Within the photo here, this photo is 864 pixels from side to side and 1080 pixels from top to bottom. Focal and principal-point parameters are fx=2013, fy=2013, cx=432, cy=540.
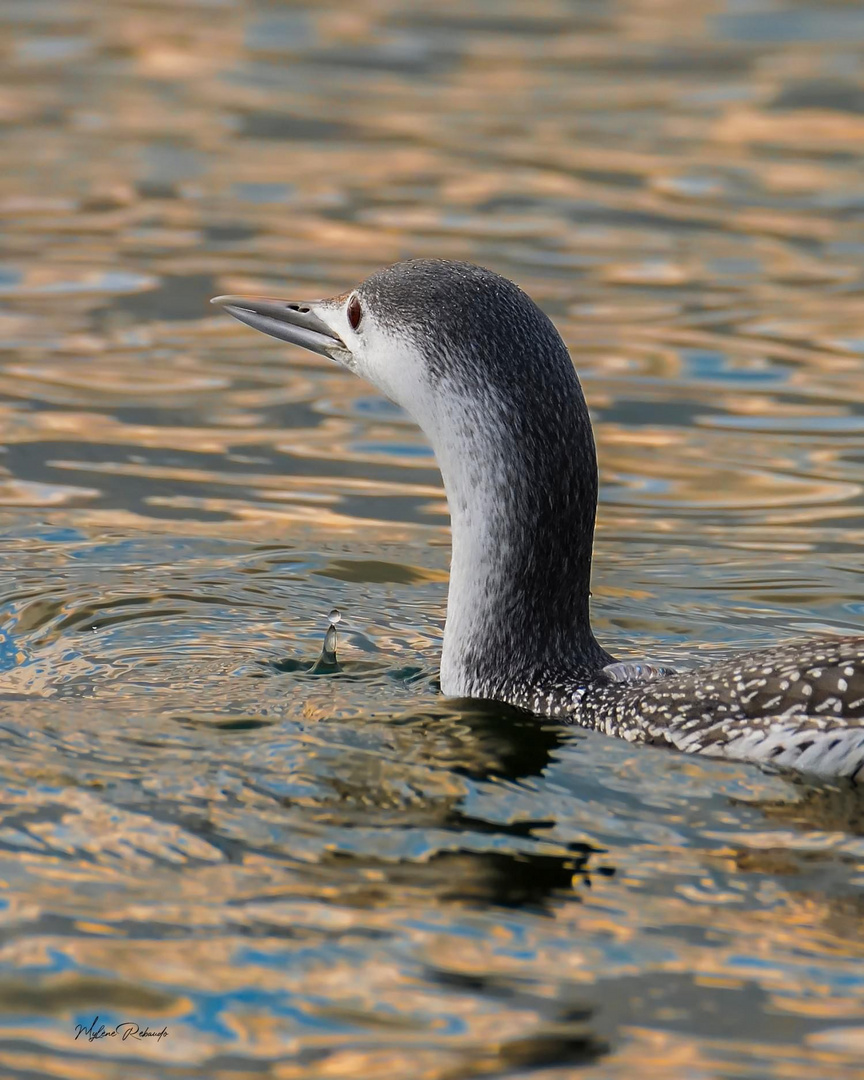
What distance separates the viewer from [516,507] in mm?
5672

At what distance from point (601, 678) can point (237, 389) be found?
4405 millimetres

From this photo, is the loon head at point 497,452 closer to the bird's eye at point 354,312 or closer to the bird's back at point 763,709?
the bird's eye at point 354,312

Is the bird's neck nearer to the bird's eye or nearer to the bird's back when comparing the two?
the bird's back

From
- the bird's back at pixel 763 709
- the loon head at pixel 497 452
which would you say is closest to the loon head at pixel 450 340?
the loon head at pixel 497 452

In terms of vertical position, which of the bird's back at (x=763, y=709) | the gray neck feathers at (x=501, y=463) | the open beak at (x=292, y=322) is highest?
the open beak at (x=292, y=322)

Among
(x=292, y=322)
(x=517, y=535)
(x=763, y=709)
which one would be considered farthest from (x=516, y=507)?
(x=292, y=322)

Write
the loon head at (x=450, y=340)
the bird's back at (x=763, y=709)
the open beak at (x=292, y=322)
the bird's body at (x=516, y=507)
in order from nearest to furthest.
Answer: the bird's back at (x=763, y=709), the bird's body at (x=516, y=507), the loon head at (x=450, y=340), the open beak at (x=292, y=322)

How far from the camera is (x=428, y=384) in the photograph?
573cm

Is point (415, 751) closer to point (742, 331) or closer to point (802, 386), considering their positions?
point (802, 386)

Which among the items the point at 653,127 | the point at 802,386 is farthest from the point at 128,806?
the point at 653,127

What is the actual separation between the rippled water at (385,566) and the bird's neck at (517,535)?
247 mm

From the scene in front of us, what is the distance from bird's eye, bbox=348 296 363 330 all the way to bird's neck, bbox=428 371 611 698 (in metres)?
0.50

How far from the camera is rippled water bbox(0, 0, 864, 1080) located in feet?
13.4

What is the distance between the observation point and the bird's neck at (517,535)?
5.60 m
